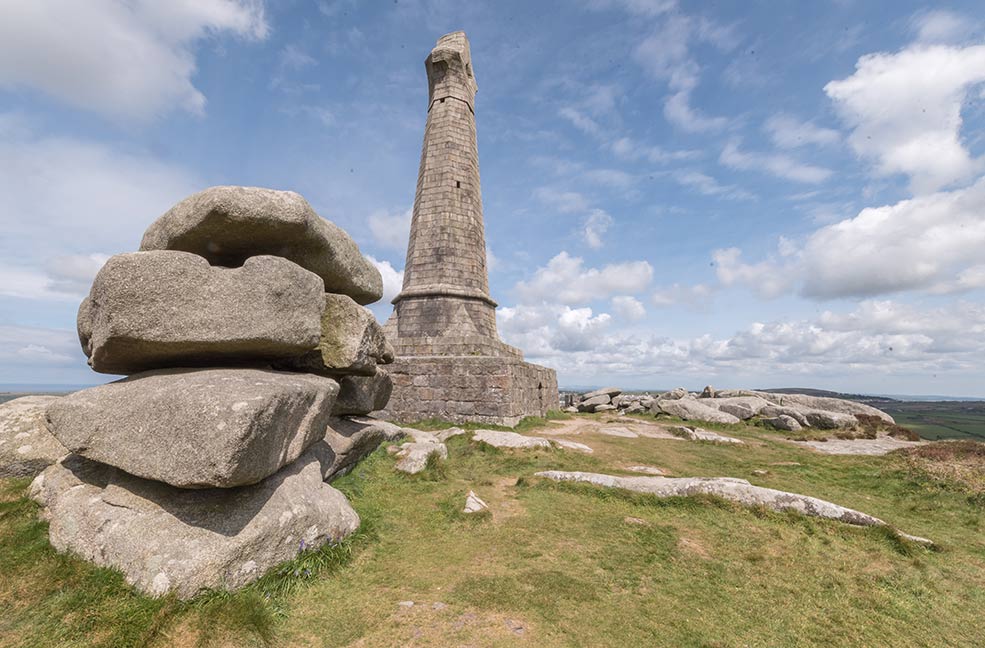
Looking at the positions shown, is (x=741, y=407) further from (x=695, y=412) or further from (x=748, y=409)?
(x=695, y=412)

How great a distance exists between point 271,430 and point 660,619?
390 centimetres

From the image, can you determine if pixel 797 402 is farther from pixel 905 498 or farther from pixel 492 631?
pixel 492 631

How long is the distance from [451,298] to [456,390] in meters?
4.20

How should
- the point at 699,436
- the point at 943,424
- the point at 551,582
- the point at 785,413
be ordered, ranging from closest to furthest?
the point at 551,582 < the point at 699,436 < the point at 785,413 < the point at 943,424

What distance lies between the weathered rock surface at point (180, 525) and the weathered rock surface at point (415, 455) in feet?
9.12

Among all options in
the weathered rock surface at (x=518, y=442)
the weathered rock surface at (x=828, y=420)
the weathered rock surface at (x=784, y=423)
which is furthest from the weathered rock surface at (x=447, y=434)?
the weathered rock surface at (x=828, y=420)

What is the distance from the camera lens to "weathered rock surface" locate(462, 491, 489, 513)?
6160 mm

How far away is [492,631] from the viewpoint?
358 cm

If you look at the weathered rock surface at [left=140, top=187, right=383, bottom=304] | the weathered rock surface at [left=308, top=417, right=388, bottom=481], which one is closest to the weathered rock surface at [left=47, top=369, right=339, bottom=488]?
→ the weathered rock surface at [left=308, top=417, right=388, bottom=481]

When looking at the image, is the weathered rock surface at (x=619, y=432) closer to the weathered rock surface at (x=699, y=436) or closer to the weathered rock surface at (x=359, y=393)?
the weathered rock surface at (x=699, y=436)

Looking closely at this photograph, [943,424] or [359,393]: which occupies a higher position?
[359,393]

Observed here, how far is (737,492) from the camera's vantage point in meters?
6.80

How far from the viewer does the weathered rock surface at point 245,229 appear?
5.07m

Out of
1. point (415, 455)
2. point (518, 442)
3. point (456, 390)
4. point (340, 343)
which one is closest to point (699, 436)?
point (518, 442)
